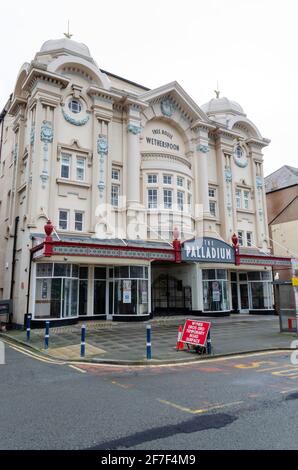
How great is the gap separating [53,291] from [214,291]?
12120 mm

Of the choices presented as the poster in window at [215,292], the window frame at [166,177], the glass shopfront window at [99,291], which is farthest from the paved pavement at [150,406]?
the window frame at [166,177]

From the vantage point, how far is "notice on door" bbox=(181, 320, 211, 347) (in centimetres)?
1139

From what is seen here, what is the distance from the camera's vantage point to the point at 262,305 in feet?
95.7

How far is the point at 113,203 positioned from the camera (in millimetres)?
24438

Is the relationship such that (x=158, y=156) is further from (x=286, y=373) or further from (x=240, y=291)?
(x=286, y=373)

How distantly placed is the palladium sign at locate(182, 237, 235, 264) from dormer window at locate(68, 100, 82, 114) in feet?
38.7

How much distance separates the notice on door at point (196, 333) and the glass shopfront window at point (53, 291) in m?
9.62

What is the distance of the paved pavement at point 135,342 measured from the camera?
11.2 metres

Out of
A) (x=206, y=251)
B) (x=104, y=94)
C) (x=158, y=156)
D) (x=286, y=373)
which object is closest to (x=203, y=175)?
(x=158, y=156)

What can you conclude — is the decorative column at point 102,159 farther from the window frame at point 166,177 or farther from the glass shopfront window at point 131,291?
the glass shopfront window at point 131,291

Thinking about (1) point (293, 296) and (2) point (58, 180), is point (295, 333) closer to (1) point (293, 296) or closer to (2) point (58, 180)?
(1) point (293, 296)
